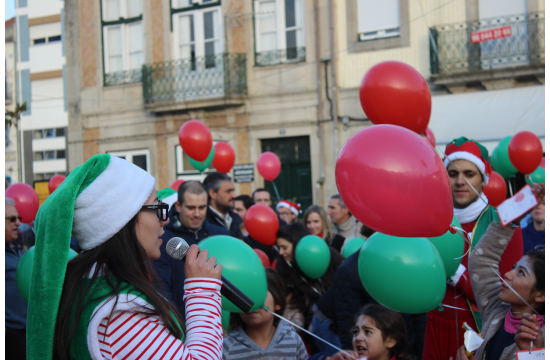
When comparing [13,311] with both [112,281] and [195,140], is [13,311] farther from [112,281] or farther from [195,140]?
[195,140]

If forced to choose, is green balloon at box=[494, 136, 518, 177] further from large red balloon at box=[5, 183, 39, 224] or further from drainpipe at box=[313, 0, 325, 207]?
large red balloon at box=[5, 183, 39, 224]

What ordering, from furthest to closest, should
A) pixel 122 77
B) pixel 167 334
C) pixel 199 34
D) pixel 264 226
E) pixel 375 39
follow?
1. pixel 122 77
2. pixel 199 34
3. pixel 375 39
4. pixel 264 226
5. pixel 167 334

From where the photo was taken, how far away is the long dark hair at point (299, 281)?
13.8ft

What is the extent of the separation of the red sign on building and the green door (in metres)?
4.58

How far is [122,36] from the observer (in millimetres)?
14805

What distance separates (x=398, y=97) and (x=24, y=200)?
4900 millimetres

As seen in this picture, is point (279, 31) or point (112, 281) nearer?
point (112, 281)

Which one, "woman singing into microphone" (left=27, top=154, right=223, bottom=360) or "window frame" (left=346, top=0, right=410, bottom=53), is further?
"window frame" (left=346, top=0, right=410, bottom=53)

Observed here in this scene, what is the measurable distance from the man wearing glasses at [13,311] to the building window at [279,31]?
32.6 feet

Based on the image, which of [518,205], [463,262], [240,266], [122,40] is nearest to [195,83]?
[122,40]

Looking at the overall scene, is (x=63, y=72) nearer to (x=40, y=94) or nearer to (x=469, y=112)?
(x=40, y=94)

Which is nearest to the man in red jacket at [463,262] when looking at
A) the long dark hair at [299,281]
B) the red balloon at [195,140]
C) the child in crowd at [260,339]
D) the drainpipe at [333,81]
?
the child in crowd at [260,339]

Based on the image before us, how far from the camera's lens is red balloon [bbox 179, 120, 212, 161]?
7191mm

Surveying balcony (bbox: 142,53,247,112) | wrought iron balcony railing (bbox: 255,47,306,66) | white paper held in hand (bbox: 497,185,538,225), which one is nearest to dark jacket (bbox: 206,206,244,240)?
white paper held in hand (bbox: 497,185,538,225)
